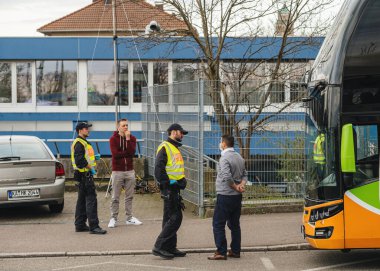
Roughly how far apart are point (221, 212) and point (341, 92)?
89.8 inches

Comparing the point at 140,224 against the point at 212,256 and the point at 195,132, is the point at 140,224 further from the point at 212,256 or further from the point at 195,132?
the point at 212,256

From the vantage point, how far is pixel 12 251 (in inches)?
397

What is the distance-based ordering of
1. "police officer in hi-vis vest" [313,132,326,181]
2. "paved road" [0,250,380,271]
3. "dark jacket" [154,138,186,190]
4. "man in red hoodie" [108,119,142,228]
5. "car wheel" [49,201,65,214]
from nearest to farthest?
"police officer in hi-vis vest" [313,132,326,181]
"paved road" [0,250,380,271]
"dark jacket" [154,138,186,190]
"man in red hoodie" [108,119,142,228]
"car wheel" [49,201,65,214]

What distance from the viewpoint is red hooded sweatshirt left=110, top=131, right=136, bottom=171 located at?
11.9 meters

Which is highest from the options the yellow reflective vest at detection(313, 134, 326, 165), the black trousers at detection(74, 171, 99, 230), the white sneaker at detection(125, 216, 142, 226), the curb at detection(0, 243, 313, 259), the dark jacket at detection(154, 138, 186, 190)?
the yellow reflective vest at detection(313, 134, 326, 165)

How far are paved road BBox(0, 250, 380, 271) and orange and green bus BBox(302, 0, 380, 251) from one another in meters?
0.70

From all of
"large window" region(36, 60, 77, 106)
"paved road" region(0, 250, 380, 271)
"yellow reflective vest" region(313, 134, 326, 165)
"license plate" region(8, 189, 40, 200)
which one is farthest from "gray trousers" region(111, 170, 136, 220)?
"large window" region(36, 60, 77, 106)

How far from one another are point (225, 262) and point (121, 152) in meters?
3.53

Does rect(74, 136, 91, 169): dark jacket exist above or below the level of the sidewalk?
above

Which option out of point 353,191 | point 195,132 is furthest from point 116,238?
point 353,191

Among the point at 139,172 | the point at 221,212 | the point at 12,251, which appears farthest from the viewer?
the point at 139,172

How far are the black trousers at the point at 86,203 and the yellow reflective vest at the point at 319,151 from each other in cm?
406

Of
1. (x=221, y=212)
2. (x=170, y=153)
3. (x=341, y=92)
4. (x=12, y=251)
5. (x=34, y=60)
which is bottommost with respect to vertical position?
(x=12, y=251)

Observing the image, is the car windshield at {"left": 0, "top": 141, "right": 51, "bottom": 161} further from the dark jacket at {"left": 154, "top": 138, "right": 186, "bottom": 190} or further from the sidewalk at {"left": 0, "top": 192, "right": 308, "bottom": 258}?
the dark jacket at {"left": 154, "top": 138, "right": 186, "bottom": 190}
